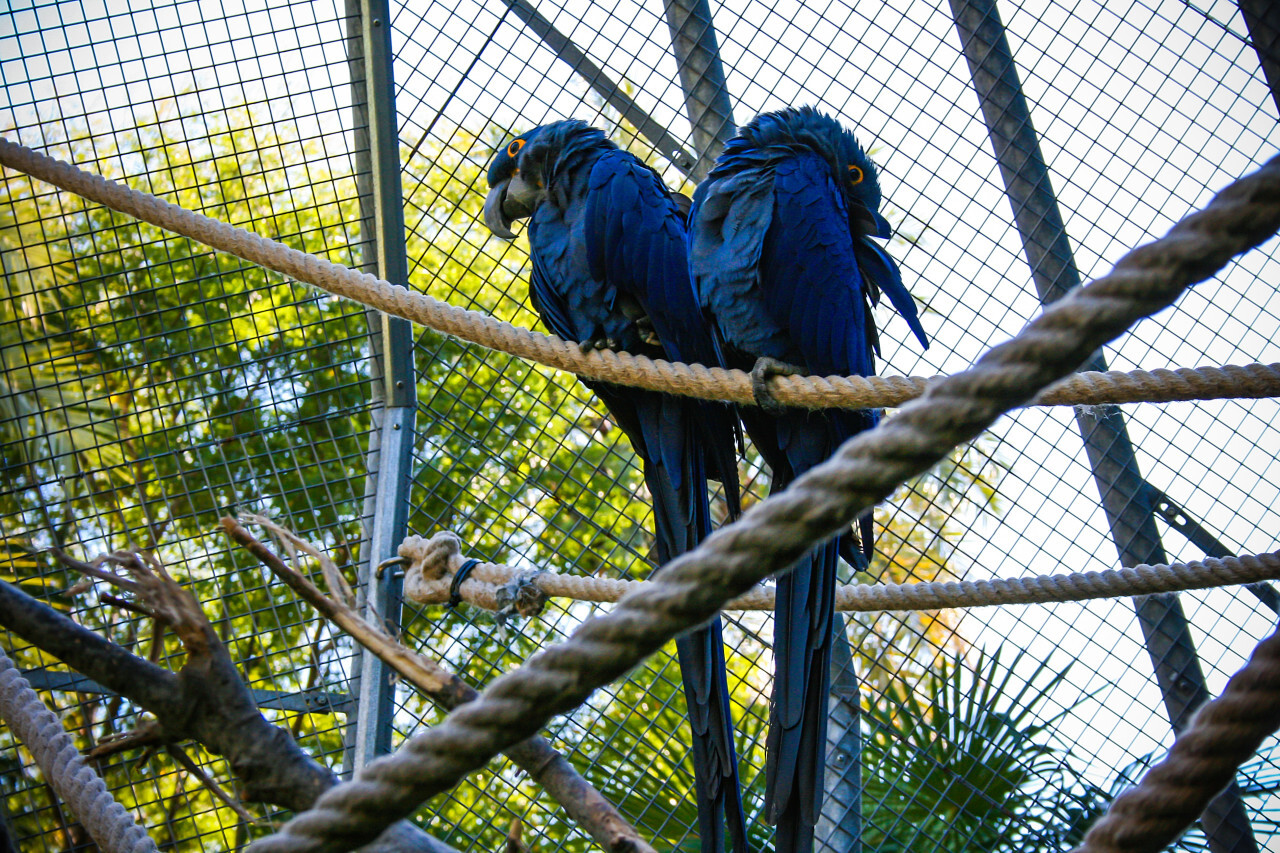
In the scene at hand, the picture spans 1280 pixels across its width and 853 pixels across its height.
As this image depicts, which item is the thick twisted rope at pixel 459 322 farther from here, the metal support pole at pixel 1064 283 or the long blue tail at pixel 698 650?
the metal support pole at pixel 1064 283

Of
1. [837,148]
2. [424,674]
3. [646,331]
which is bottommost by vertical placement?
[424,674]

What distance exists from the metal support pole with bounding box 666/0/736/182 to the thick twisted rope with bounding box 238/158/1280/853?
154 centimetres

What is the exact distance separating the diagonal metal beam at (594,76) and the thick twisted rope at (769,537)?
1.57 metres

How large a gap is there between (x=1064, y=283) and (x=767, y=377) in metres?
0.97

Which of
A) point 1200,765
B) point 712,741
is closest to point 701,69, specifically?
point 712,741

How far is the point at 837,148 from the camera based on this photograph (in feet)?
4.57

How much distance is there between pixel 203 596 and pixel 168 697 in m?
1.33

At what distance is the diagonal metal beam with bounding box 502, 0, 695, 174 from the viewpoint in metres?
1.76

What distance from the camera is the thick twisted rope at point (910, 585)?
1.20 m

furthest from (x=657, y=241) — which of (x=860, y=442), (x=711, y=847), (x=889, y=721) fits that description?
(x=889, y=721)

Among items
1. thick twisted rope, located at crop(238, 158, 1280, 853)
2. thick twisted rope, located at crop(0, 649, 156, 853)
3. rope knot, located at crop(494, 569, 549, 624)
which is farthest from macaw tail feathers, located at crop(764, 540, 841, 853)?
thick twisted rope, located at crop(0, 649, 156, 853)

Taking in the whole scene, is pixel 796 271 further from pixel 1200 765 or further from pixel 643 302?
pixel 1200 765

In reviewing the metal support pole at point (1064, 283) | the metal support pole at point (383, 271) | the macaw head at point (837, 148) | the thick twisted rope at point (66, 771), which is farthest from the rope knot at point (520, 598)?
the metal support pole at point (1064, 283)

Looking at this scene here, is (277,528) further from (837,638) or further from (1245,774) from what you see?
(1245,774)
